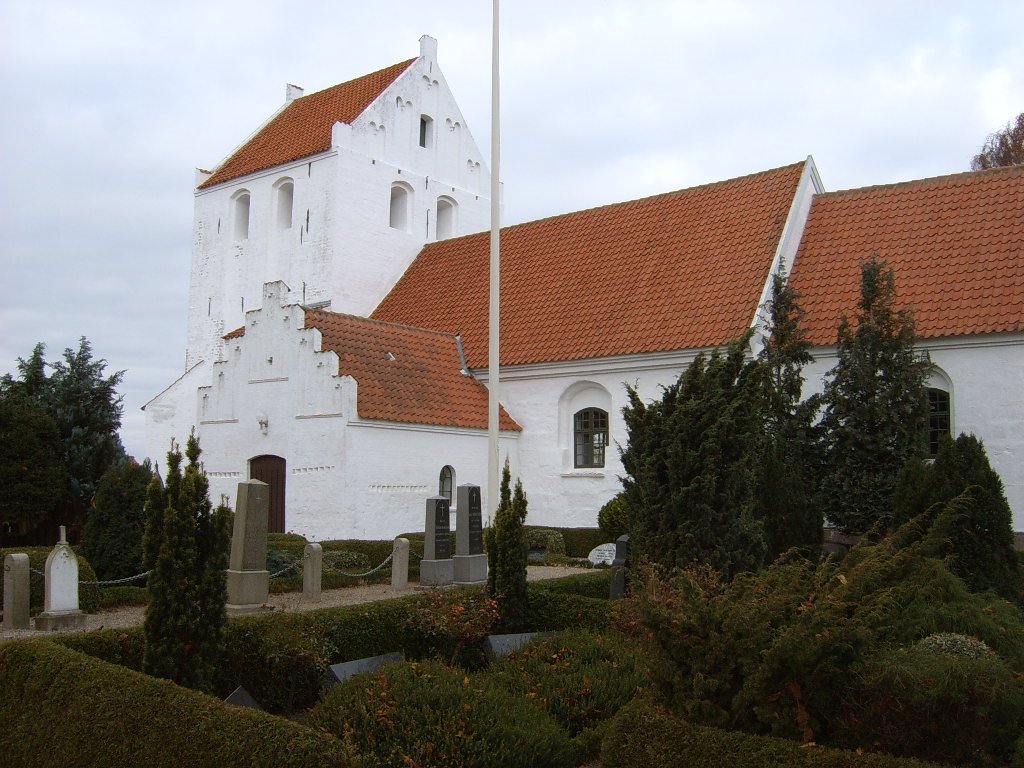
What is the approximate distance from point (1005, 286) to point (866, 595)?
1197 cm

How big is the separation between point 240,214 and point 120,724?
23147 millimetres

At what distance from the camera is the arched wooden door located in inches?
710

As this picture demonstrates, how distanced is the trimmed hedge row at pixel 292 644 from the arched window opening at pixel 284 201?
19035 mm

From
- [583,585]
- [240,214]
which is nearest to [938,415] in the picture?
[583,585]

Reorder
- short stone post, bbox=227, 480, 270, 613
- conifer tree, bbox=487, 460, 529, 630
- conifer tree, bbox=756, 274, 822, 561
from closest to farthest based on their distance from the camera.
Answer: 1. conifer tree, bbox=487, 460, 529, 630
2. short stone post, bbox=227, 480, 270, 613
3. conifer tree, bbox=756, 274, 822, 561

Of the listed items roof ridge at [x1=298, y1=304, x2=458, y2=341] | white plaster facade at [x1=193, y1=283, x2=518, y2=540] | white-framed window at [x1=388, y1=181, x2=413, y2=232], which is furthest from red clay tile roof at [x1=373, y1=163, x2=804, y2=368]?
white plaster facade at [x1=193, y1=283, x2=518, y2=540]

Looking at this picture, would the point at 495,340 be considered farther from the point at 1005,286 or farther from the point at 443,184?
the point at 443,184

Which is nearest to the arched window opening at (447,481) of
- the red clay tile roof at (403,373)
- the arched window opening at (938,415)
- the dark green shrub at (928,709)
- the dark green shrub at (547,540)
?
the red clay tile roof at (403,373)

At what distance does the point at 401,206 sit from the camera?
2636 cm

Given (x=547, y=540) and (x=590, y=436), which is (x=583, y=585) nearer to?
(x=547, y=540)

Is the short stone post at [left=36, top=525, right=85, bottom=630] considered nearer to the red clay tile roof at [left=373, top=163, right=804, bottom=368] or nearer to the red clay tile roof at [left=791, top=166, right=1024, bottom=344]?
the red clay tile roof at [left=373, top=163, right=804, bottom=368]

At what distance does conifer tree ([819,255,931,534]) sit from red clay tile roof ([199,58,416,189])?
49.5 feet

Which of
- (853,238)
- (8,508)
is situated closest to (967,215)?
(853,238)

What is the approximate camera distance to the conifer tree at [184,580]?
6375 mm
